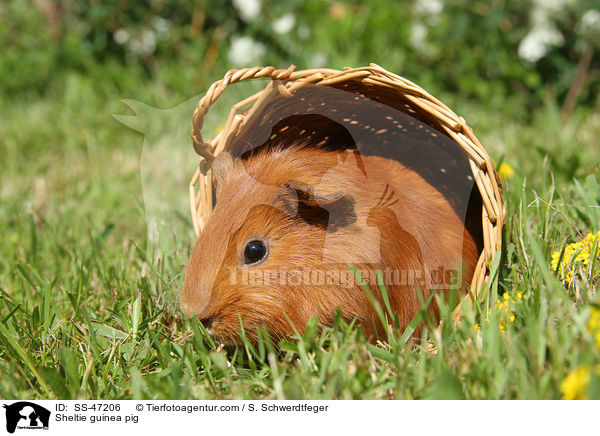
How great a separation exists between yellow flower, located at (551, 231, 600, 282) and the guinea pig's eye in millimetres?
993

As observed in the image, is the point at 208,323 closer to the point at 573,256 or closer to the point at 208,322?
the point at 208,322

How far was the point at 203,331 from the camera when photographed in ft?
5.39

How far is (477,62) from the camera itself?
4398 millimetres

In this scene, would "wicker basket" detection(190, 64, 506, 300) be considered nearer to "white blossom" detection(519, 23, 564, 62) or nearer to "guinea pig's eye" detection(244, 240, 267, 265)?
"guinea pig's eye" detection(244, 240, 267, 265)

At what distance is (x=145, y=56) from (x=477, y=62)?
120 inches

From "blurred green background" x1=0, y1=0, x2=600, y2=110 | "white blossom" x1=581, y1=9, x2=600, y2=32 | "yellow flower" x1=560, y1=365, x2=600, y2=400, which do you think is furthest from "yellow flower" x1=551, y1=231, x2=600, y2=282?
"white blossom" x1=581, y1=9, x2=600, y2=32

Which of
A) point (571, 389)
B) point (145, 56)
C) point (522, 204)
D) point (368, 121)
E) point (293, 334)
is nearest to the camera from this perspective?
point (571, 389)

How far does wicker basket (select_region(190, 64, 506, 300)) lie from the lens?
67.6 inches

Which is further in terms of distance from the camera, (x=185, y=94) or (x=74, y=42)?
(x=74, y=42)

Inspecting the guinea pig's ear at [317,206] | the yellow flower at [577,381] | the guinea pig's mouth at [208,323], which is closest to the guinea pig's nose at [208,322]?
the guinea pig's mouth at [208,323]
